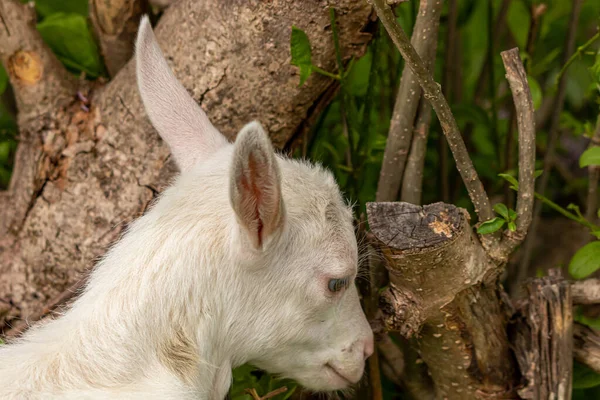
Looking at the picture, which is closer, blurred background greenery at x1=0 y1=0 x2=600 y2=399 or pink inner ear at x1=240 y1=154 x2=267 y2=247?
pink inner ear at x1=240 y1=154 x2=267 y2=247

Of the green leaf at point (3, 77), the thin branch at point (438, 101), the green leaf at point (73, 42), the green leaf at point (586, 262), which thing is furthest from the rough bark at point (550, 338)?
the green leaf at point (3, 77)

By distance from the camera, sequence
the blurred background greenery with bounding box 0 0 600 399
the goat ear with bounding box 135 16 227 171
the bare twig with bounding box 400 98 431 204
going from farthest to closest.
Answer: the blurred background greenery with bounding box 0 0 600 399 → the bare twig with bounding box 400 98 431 204 → the goat ear with bounding box 135 16 227 171

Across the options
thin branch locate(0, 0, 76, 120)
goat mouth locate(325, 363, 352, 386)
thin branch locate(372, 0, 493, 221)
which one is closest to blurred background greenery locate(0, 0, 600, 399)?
thin branch locate(0, 0, 76, 120)

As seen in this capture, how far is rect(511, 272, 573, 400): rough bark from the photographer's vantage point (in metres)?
2.16

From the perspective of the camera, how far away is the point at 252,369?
7.57ft

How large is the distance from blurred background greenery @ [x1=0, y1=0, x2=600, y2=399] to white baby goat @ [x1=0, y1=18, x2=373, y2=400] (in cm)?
38

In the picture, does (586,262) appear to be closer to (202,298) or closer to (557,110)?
(557,110)

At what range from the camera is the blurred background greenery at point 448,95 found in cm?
248

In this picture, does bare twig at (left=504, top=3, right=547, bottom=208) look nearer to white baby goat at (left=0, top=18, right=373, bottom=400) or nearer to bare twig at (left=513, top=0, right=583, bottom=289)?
bare twig at (left=513, top=0, right=583, bottom=289)

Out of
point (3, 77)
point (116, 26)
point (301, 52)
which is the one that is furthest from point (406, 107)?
point (3, 77)

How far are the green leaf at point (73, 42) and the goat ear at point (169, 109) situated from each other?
0.77 metres

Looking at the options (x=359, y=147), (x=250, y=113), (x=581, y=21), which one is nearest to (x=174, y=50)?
(x=250, y=113)

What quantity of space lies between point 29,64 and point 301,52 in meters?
1.07

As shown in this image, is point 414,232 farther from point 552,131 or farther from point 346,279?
point 552,131
